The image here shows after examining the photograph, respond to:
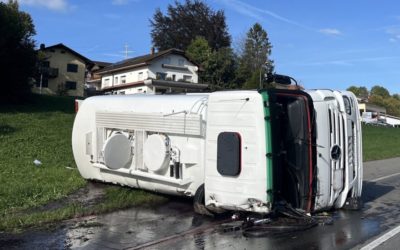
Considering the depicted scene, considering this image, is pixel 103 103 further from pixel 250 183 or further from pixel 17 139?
pixel 17 139

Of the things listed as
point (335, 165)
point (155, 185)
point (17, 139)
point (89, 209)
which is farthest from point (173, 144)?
point (17, 139)

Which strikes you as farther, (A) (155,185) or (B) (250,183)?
(A) (155,185)

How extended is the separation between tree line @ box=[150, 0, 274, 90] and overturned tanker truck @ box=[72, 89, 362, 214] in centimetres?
5486

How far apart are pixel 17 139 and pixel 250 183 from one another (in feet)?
33.4

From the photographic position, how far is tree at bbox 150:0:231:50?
72.9m

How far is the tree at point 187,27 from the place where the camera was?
72.9 metres

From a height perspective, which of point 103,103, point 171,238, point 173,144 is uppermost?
point 103,103

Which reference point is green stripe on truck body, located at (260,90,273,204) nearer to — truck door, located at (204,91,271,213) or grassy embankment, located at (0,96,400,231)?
truck door, located at (204,91,271,213)

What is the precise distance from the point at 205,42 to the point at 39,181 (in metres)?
58.9

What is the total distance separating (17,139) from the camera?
51.1ft

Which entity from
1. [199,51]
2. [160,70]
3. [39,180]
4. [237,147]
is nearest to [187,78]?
[160,70]

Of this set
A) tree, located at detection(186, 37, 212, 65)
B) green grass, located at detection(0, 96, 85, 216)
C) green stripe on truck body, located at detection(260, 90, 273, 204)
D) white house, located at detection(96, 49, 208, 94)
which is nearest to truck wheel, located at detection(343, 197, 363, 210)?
green stripe on truck body, located at detection(260, 90, 273, 204)

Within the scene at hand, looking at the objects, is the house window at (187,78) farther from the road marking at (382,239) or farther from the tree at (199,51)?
the road marking at (382,239)

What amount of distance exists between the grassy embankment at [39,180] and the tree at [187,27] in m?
54.5
